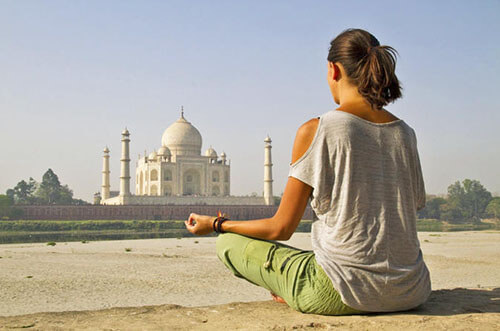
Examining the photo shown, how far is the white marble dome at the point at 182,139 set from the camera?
38812mm

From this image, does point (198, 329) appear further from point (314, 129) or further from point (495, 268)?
point (495, 268)

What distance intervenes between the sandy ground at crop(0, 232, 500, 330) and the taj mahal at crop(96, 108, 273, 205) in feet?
85.0

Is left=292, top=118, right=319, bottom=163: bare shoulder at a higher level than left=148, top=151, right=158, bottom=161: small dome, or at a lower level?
lower

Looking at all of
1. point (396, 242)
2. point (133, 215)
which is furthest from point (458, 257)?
point (133, 215)

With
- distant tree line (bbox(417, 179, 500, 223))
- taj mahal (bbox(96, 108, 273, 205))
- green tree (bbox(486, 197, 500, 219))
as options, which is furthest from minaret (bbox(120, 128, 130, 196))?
green tree (bbox(486, 197, 500, 219))

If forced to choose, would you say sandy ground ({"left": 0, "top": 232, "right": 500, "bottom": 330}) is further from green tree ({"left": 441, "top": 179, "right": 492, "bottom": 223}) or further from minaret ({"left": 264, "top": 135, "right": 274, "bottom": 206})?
green tree ({"left": 441, "top": 179, "right": 492, "bottom": 223})

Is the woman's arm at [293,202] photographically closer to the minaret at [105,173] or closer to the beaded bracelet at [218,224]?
the beaded bracelet at [218,224]

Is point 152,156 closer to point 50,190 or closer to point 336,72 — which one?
point 50,190

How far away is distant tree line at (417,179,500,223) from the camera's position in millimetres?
43188

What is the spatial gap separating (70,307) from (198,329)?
2945 millimetres

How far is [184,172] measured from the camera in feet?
124

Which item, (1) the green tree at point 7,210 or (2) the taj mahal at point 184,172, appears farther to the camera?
(2) the taj mahal at point 184,172

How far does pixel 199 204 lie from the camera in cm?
3325

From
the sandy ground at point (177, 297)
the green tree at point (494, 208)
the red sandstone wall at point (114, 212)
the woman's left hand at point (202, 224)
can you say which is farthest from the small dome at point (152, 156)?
the woman's left hand at point (202, 224)
